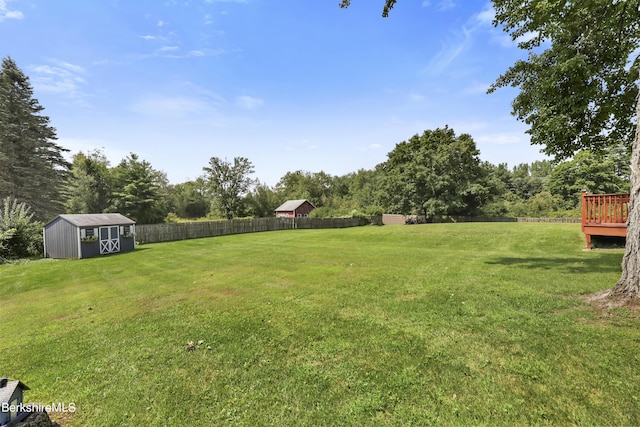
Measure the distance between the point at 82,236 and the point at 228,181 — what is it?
3099cm

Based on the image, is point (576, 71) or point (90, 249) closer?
point (576, 71)

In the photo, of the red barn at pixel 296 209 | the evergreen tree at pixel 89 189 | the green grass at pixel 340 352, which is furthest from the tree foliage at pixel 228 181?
the green grass at pixel 340 352

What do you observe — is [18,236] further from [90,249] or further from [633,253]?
[633,253]

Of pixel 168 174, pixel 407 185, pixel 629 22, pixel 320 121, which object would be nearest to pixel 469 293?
pixel 629 22

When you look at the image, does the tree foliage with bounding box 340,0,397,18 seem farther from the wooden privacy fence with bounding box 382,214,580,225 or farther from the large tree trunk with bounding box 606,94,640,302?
the wooden privacy fence with bounding box 382,214,580,225

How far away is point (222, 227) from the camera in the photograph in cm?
2672

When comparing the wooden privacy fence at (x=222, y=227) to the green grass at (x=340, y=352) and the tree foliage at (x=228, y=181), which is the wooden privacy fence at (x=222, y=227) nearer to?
the green grass at (x=340, y=352)

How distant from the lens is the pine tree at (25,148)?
936 inches

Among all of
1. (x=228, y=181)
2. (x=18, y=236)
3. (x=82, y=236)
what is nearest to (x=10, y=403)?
(x=82, y=236)

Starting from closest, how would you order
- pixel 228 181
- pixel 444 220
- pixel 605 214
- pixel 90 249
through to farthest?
pixel 605 214 → pixel 90 249 → pixel 444 220 → pixel 228 181

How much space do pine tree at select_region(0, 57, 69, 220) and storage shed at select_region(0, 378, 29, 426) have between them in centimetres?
3210

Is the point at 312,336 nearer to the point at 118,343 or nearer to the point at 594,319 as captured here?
the point at 118,343

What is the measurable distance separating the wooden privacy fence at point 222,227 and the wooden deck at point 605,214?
25.2 m

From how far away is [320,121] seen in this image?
2184 cm
